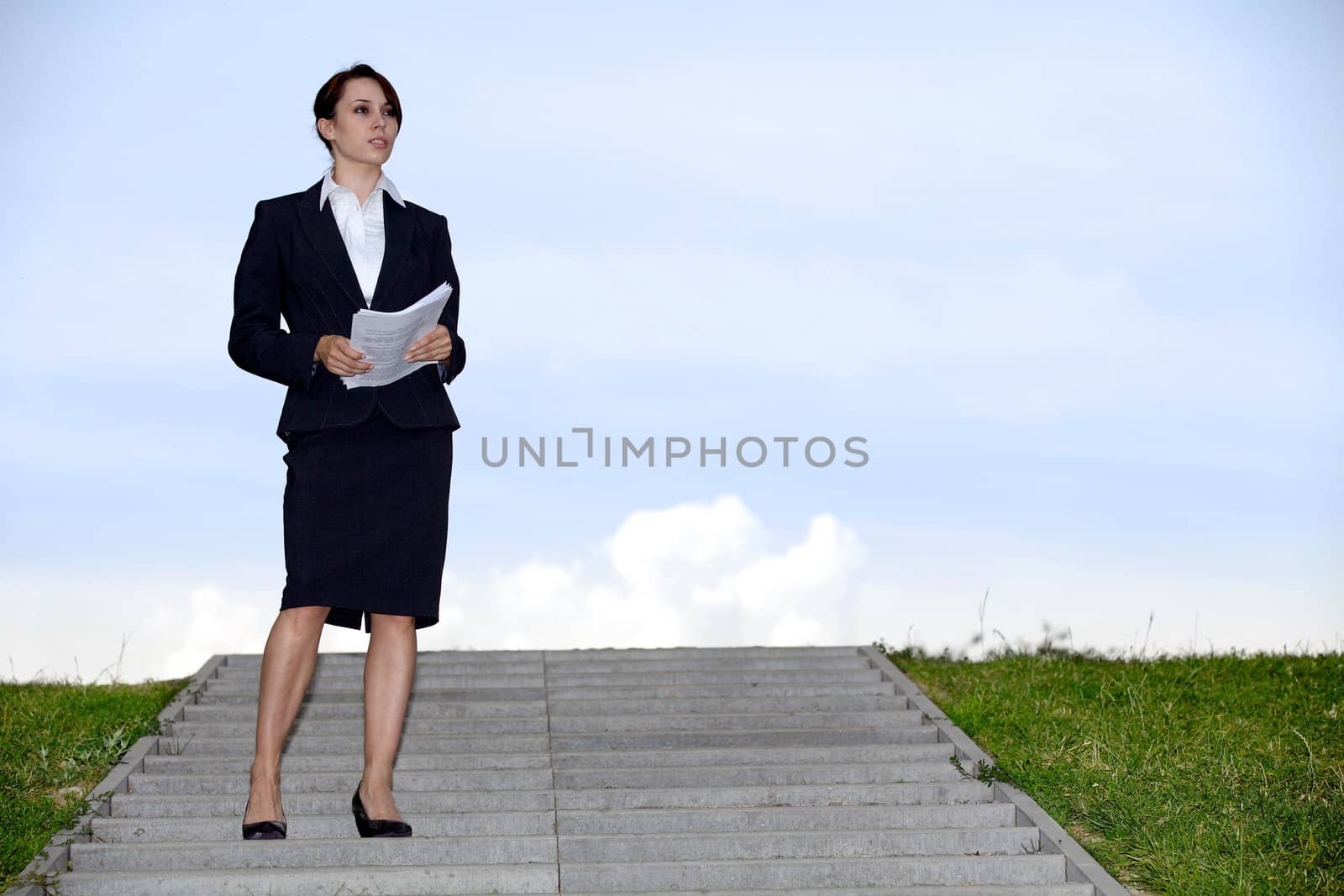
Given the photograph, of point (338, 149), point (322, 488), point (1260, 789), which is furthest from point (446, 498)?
point (1260, 789)

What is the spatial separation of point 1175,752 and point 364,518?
132 inches

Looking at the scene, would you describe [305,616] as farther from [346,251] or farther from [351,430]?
[346,251]

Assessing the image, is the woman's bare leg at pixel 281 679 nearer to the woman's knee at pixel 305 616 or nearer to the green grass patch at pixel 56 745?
the woman's knee at pixel 305 616

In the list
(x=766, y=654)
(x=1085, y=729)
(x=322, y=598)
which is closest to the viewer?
(x=322, y=598)

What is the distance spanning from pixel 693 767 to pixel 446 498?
1.69 meters

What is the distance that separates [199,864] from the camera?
412 centimetres

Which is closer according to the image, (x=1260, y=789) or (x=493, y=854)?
(x=493, y=854)

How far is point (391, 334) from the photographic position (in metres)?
3.64

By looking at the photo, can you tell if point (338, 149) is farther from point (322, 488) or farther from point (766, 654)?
point (766, 654)

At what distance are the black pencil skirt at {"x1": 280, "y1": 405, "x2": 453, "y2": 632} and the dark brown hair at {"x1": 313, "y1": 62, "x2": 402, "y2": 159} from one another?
0.88m

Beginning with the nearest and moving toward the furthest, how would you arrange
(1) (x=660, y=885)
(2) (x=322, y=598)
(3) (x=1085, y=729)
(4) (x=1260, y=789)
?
(2) (x=322, y=598), (1) (x=660, y=885), (4) (x=1260, y=789), (3) (x=1085, y=729)

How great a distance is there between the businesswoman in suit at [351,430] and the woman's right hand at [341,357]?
0.01m

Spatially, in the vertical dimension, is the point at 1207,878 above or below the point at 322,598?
below

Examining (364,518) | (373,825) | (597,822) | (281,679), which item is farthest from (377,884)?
(364,518)
